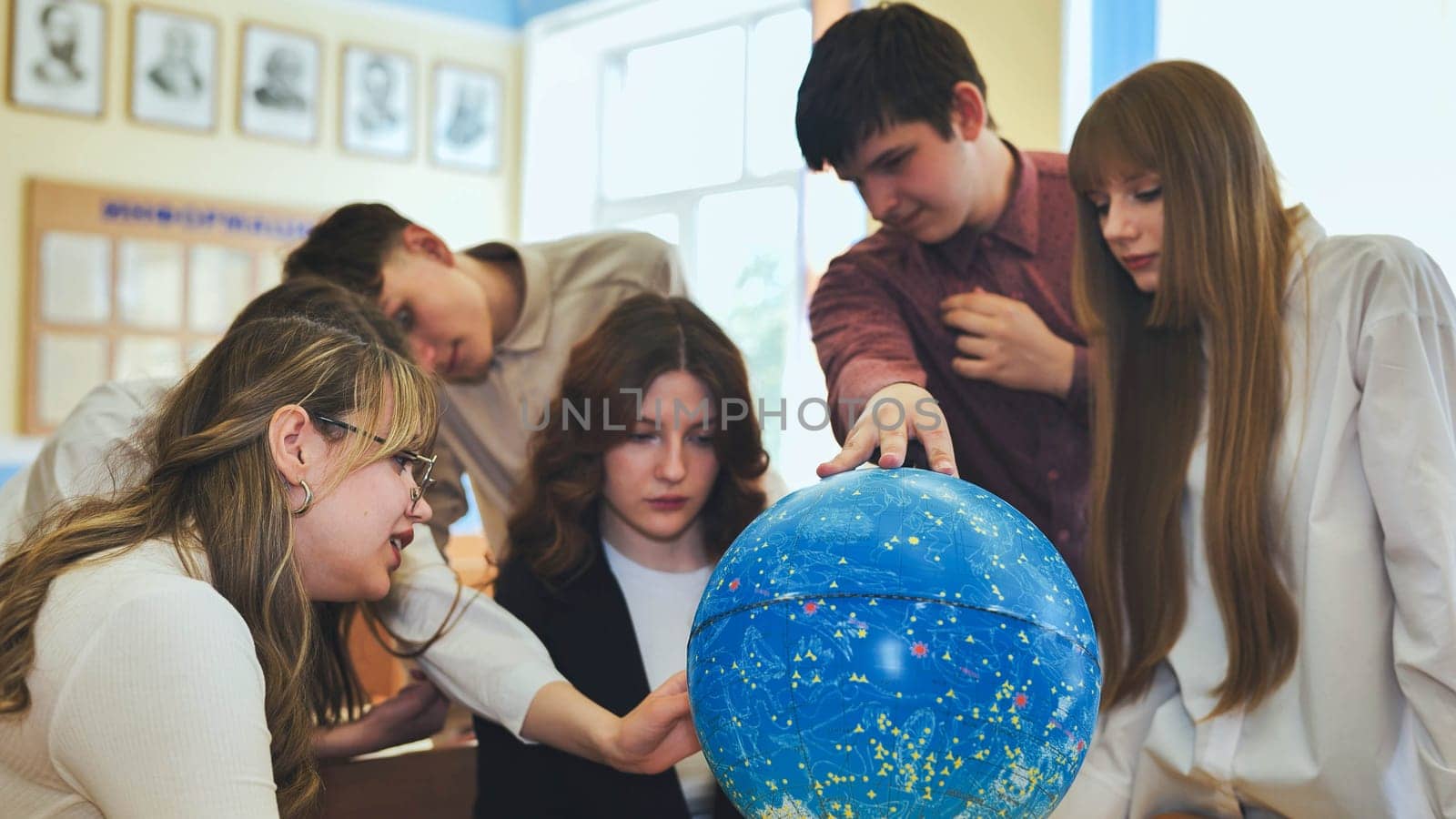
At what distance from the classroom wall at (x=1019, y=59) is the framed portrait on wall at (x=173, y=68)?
4.12 meters

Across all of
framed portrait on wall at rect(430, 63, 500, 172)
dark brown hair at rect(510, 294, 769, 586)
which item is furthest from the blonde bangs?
framed portrait on wall at rect(430, 63, 500, 172)

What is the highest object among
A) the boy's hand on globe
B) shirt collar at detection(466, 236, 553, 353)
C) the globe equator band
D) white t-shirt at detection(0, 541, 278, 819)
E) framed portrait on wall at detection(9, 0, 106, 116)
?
framed portrait on wall at detection(9, 0, 106, 116)

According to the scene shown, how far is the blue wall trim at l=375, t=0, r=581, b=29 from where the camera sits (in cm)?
768

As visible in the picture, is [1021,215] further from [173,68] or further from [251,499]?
[173,68]

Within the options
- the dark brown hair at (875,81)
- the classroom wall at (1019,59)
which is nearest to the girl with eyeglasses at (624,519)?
the dark brown hair at (875,81)

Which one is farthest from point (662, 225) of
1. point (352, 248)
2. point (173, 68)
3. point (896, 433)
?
point (896, 433)

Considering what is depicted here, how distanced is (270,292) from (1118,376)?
1579 millimetres

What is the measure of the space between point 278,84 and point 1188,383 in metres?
6.04

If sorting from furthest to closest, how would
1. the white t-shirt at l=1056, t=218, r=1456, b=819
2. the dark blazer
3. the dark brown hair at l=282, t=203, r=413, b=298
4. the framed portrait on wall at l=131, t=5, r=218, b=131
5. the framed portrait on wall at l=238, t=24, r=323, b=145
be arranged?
the framed portrait on wall at l=238, t=24, r=323, b=145, the framed portrait on wall at l=131, t=5, r=218, b=131, the dark brown hair at l=282, t=203, r=413, b=298, the dark blazer, the white t-shirt at l=1056, t=218, r=1456, b=819

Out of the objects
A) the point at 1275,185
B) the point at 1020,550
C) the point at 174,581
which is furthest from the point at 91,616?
the point at 1275,185

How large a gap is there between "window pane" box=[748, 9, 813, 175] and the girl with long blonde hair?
4.64 metres

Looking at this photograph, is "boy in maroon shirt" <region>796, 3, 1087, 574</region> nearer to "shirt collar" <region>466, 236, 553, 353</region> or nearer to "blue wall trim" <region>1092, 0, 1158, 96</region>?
"shirt collar" <region>466, 236, 553, 353</region>

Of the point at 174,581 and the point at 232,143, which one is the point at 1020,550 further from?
the point at 232,143

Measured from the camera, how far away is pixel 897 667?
1399mm
